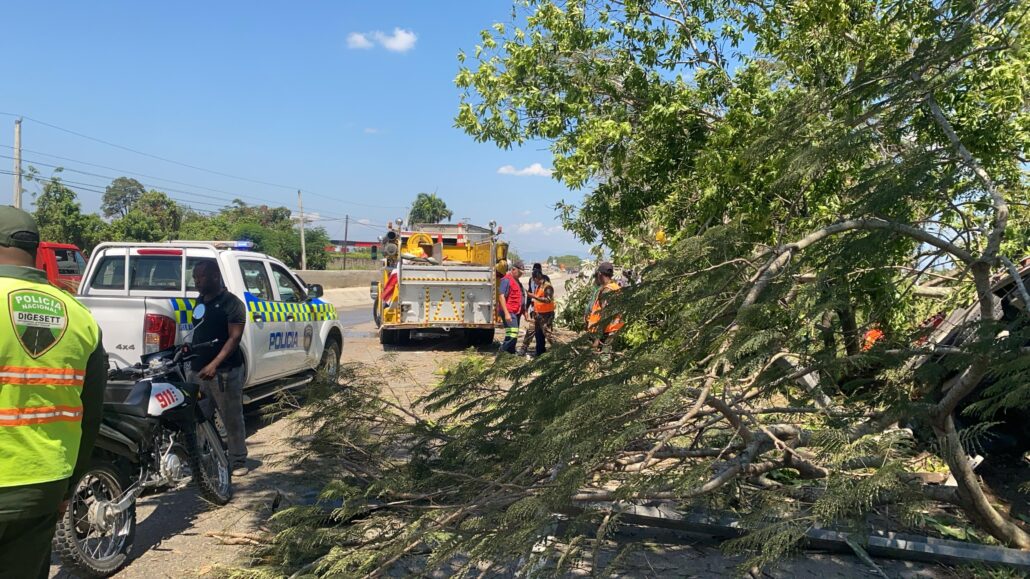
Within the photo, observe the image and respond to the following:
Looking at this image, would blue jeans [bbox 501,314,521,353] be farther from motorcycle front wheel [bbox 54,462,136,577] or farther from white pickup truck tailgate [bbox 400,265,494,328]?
motorcycle front wheel [bbox 54,462,136,577]

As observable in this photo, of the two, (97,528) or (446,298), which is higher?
(446,298)

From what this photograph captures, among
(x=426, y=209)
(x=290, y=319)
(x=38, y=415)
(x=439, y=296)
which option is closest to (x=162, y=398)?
(x=38, y=415)

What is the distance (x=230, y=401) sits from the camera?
207 inches

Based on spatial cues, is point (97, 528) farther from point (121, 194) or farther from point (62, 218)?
point (121, 194)

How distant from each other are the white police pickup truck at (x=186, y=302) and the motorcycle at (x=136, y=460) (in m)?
0.90

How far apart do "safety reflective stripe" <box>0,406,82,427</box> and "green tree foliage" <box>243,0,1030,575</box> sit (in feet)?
3.75

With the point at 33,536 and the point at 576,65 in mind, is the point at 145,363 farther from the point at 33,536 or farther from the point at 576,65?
the point at 576,65

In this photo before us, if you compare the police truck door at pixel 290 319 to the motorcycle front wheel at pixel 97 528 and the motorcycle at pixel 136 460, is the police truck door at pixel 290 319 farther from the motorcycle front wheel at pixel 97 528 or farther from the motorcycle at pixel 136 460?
the motorcycle front wheel at pixel 97 528

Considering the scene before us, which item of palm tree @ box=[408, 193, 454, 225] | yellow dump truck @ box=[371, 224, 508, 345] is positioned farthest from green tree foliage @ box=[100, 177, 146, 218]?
yellow dump truck @ box=[371, 224, 508, 345]

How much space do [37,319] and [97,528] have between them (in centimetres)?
195

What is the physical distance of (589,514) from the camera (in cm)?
276

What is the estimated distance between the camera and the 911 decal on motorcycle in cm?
402

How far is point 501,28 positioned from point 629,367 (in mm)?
6321

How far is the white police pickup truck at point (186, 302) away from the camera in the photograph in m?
5.52
